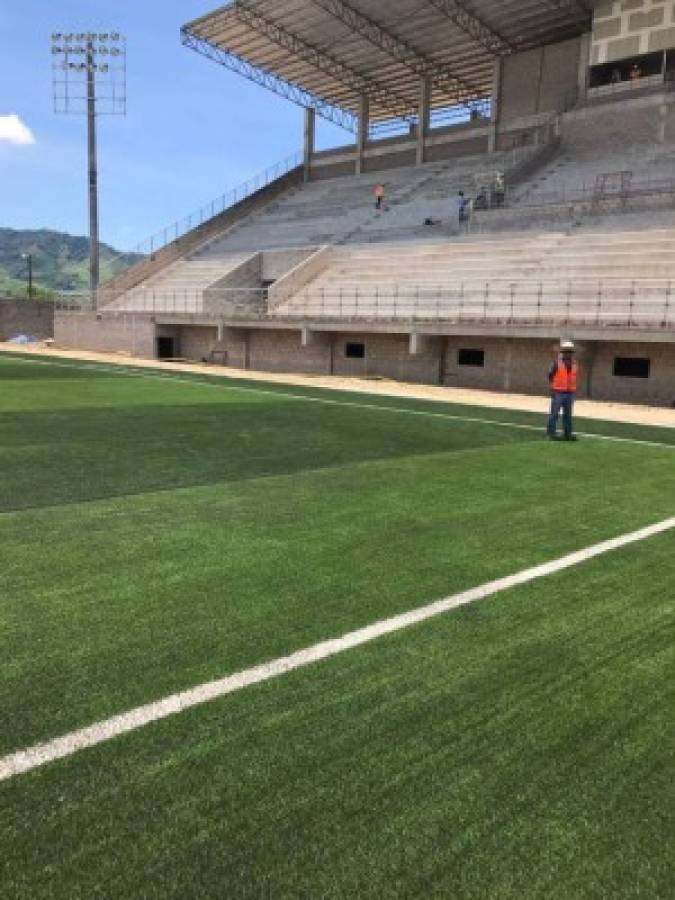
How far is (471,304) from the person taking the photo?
2795 centimetres

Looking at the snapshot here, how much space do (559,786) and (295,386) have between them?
21188 mm

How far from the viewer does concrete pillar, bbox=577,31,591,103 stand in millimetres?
41219

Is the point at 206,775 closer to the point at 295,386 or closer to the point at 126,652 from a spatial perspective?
the point at 126,652

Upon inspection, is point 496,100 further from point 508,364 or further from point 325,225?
point 508,364

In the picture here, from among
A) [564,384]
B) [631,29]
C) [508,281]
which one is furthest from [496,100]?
[564,384]

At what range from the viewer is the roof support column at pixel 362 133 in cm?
5381

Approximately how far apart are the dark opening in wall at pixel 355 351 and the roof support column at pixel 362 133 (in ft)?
92.0

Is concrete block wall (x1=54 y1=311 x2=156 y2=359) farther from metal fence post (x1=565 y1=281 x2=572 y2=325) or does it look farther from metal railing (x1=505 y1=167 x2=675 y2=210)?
metal fence post (x1=565 y1=281 x2=572 y2=325)

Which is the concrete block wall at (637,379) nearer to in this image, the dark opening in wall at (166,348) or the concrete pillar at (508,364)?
the concrete pillar at (508,364)

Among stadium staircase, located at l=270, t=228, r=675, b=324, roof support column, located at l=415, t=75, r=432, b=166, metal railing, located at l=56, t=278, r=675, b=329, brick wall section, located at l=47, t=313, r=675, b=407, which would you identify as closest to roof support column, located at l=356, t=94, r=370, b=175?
roof support column, located at l=415, t=75, r=432, b=166

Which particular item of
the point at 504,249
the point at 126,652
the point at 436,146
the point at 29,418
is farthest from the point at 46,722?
the point at 436,146

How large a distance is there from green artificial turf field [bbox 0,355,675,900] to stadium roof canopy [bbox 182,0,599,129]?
41.1 meters

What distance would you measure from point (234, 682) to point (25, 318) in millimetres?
49638

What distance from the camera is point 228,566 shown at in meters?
5.60
